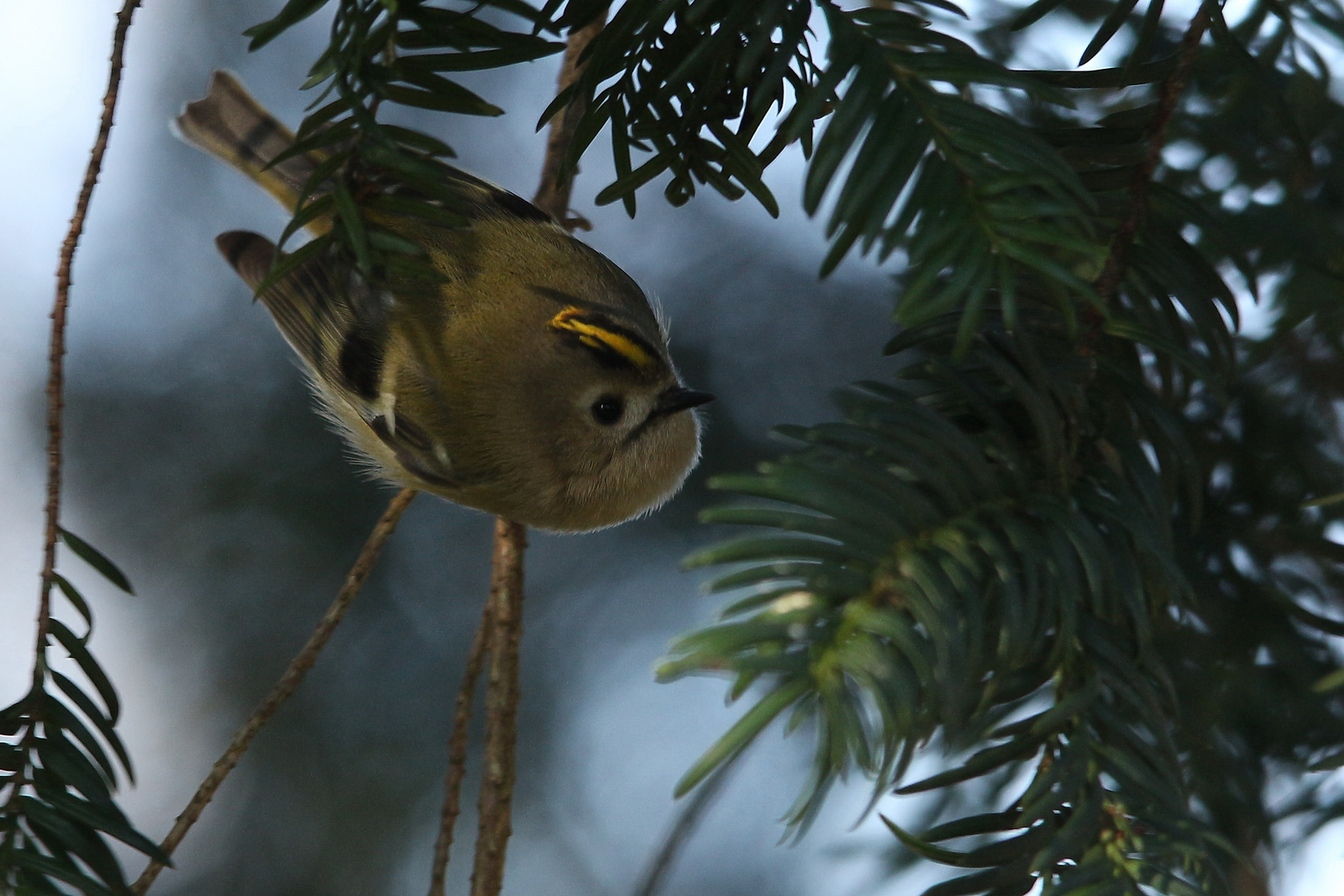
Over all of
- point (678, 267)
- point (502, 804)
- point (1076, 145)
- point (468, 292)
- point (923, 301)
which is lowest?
point (502, 804)

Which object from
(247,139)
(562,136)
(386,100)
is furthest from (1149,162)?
(247,139)

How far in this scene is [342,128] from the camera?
46 cm

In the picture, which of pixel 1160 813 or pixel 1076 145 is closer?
pixel 1160 813

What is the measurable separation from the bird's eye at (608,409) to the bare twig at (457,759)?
1.51 feet

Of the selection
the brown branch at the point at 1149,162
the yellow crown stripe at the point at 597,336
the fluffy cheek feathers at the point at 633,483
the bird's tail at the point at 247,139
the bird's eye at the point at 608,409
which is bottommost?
the brown branch at the point at 1149,162

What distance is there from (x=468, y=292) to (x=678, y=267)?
1.41ft

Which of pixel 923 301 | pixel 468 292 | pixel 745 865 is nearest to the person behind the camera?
pixel 923 301

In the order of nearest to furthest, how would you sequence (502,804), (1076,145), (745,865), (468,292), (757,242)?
(1076,145), (502,804), (468,292), (745,865), (757,242)

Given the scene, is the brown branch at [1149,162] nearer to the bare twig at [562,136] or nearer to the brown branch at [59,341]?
the bare twig at [562,136]

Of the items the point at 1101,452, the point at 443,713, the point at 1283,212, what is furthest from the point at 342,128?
the point at 443,713

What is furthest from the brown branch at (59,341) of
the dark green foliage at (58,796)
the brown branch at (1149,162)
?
the brown branch at (1149,162)

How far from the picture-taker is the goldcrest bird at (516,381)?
1.16 meters

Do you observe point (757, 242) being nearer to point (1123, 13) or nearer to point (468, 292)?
point (468, 292)

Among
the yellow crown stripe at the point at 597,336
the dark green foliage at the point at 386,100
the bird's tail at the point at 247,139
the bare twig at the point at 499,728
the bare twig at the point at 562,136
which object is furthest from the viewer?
the bird's tail at the point at 247,139
